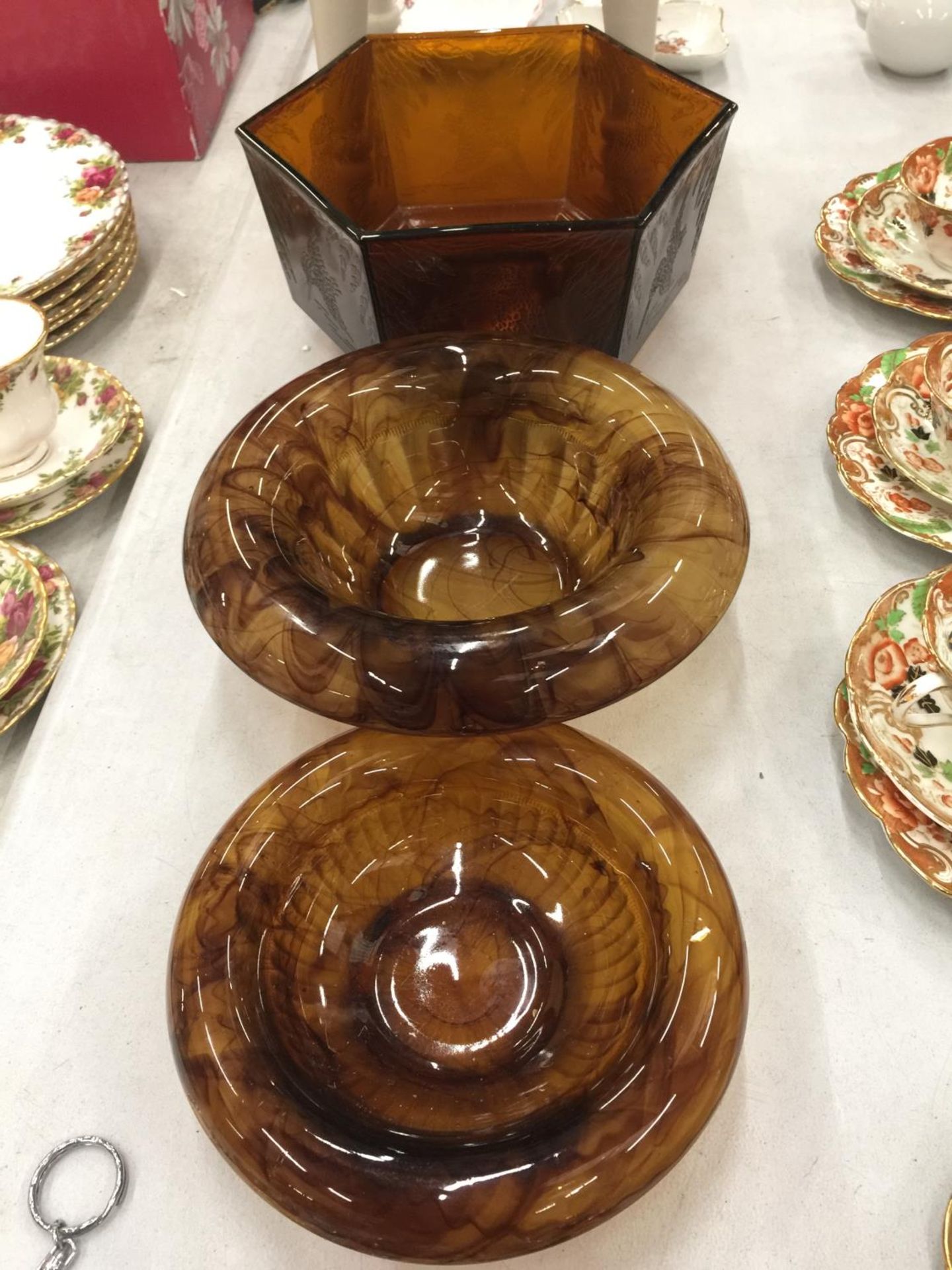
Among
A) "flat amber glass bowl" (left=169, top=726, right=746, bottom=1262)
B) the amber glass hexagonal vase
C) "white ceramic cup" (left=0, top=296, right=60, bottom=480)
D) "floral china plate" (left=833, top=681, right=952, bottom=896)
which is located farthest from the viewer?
"white ceramic cup" (left=0, top=296, right=60, bottom=480)

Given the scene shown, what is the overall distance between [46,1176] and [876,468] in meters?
0.55

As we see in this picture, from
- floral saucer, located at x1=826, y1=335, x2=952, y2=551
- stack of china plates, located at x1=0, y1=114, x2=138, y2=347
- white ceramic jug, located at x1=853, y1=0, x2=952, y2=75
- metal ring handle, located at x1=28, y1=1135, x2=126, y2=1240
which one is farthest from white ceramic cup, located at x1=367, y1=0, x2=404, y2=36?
metal ring handle, located at x1=28, y1=1135, x2=126, y2=1240

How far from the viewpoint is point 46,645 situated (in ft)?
1.95

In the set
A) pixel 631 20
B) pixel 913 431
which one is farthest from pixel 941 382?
pixel 631 20

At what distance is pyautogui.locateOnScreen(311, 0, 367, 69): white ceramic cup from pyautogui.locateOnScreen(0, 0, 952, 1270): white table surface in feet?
0.53

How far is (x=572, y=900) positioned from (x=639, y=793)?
0.05m

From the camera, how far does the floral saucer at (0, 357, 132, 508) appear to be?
0.66 metres

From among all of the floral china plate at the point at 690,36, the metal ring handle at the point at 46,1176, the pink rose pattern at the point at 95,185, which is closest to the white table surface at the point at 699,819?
the metal ring handle at the point at 46,1176

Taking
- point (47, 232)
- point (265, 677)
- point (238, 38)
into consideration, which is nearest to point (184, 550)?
point (265, 677)

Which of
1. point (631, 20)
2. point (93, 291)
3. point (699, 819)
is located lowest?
point (699, 819)

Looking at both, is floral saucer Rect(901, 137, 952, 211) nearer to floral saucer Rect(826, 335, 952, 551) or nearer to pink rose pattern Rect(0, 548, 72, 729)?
floral saucer Rect(826, 335, 952, 551)

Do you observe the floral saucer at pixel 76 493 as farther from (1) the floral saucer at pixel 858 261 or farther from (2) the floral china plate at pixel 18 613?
(1) the floral saucer at pixel 858 261

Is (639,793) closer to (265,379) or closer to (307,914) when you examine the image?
(307,914)

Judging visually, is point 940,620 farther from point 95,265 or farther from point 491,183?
point 95,265
